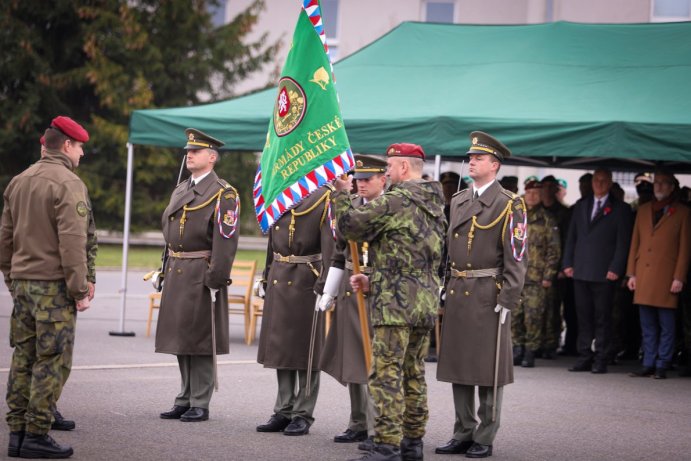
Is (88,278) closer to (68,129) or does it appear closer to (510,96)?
(68,129)

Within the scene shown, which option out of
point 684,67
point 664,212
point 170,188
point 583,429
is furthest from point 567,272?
point 170,188

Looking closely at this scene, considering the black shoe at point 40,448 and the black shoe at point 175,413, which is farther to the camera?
the black shoe at point 175,413

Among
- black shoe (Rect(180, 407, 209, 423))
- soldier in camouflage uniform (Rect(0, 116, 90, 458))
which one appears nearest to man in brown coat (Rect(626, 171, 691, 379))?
black shoe (Rect(180, 407, 209, 423))

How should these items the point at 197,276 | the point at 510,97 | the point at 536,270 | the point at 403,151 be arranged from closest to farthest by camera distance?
the point at 403,151 → the point at 197,276 → the point at 510,97 → the point at 536,270

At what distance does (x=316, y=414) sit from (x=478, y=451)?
1765mm

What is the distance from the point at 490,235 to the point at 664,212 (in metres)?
4.81

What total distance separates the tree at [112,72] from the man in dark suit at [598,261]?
21.8 meters

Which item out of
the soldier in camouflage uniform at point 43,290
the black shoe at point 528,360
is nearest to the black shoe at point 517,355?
the black shoe at point 528,360

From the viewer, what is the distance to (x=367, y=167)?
7586mm

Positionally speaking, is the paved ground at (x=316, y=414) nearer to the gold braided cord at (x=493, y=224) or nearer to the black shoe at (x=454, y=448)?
the black shoe at (x=454, y=448)

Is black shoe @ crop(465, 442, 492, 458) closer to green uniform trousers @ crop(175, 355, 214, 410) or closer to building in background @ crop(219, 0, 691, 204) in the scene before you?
green uniform trousers @ crop(175, 355, 214, 410)

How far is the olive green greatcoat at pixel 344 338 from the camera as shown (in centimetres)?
771

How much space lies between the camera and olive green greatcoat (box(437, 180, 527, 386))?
7680mm

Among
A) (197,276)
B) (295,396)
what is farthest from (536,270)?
(197,276)
